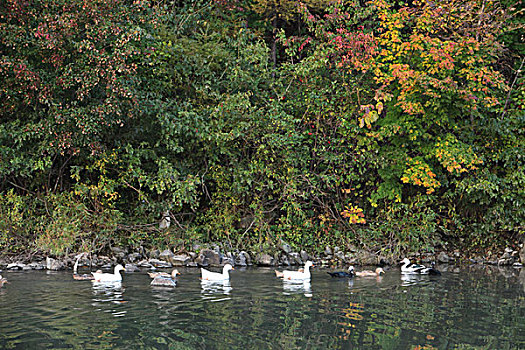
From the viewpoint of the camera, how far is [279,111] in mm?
17281

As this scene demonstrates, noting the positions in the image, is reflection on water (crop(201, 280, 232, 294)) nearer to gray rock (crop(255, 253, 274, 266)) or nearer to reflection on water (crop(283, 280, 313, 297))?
reflection on water (crop(283, 280, 313, 297))

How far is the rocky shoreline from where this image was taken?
14555 mm

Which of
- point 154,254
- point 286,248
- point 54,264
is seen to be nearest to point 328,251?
point 286,248

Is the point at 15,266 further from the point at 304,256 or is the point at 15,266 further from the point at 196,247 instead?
the point at 304,256

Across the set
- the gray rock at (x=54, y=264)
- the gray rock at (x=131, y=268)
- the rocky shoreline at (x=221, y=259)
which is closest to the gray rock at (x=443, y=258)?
the rocky shoreline at (x=221, y=259)

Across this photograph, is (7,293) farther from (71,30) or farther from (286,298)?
(71,30)

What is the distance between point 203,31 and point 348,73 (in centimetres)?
487

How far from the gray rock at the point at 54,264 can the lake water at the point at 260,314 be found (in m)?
0.94

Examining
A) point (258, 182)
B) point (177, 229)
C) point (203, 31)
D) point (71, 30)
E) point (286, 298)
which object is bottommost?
point (286, 298)

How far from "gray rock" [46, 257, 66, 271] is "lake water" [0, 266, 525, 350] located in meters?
0.94

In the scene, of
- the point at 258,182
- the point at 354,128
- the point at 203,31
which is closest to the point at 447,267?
the point at 354,128

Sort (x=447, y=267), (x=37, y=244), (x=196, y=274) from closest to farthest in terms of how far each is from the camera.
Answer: (x=196, y=274) < (x=37, y=244) < (x=447, y=267)

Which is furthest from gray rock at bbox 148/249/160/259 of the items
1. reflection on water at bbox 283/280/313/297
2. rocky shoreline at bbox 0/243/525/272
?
reflection on water at bbox 283/280/313/297

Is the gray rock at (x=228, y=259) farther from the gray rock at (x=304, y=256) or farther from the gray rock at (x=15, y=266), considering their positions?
the gray rock at (x=15, y=266)
